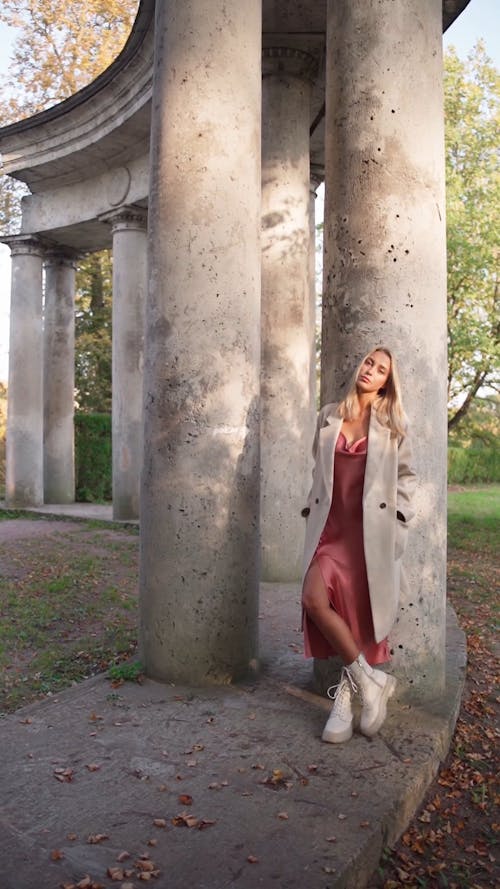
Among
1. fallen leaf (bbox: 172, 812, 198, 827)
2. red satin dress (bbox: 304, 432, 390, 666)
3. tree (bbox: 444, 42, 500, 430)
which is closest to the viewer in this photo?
fallen leaf (bbox: 172, 812, 198, 827)

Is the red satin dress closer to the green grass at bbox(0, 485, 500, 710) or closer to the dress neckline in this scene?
the dress neckline

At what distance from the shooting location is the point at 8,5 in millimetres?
24234

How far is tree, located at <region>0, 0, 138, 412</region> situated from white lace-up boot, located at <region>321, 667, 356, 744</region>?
817 inches

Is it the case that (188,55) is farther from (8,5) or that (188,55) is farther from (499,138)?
(8,5)

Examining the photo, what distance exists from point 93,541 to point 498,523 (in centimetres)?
953

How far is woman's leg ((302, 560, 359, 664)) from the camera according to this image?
454 cm

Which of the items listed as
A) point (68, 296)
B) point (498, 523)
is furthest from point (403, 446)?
point (68, 296)

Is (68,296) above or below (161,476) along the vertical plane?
above

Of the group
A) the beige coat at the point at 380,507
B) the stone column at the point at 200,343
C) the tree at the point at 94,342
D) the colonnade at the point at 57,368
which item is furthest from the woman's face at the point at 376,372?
the tree at the point at 94,342

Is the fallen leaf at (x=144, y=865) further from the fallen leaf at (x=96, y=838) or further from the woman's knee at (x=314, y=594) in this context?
the woman's knee at (x=314, y=594)

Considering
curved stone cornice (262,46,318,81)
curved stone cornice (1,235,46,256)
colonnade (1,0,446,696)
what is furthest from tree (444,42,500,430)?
colonnade (1,0,446,696)

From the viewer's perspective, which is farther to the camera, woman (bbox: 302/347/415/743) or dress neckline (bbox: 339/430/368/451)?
dress neckline (bbox: 339/430/368/451)

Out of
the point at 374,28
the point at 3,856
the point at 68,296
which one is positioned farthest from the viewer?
the point at 68,296

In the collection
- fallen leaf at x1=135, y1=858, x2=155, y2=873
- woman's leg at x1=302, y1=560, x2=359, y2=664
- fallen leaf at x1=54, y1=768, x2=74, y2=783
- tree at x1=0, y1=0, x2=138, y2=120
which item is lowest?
fallen leaf at x1=135, y1=858, x2=155, y2=873
